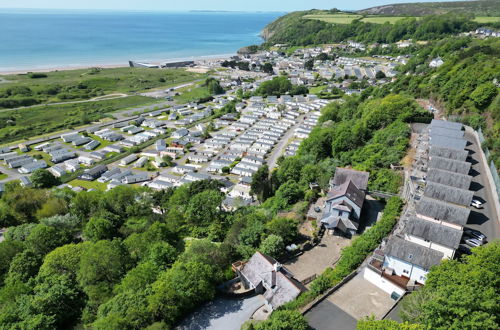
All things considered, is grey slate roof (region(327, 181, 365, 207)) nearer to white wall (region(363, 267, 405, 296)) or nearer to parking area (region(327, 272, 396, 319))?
white wall (region(363, 267, 405, 296))

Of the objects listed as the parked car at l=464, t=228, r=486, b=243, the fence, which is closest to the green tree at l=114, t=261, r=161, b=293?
the parked car at l=464, t=228, r=486, b=243

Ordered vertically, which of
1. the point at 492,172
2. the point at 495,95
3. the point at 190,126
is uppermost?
the point at 495,95

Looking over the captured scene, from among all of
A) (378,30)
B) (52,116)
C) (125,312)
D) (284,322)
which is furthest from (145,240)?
(378,30)

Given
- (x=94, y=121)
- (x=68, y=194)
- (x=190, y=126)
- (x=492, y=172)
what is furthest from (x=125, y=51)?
(x=492, y=172)

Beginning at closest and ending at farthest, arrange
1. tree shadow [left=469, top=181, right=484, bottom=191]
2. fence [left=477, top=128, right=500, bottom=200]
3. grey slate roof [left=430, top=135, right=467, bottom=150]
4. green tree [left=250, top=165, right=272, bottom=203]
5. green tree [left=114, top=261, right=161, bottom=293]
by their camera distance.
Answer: green tree [left=114, top=261, right=161, bottom=293]
fence [left=477, top=128, right=500, bottom=200]
tree shadow [left=469, top=181, right=484, bottom=191]
grey slate roof [left=430, top=135, right=467, bottom=150]
green tree [left=250, top=165, right=272, bottom=203]

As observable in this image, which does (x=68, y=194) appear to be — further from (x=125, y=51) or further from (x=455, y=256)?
(x=125, y=51)
